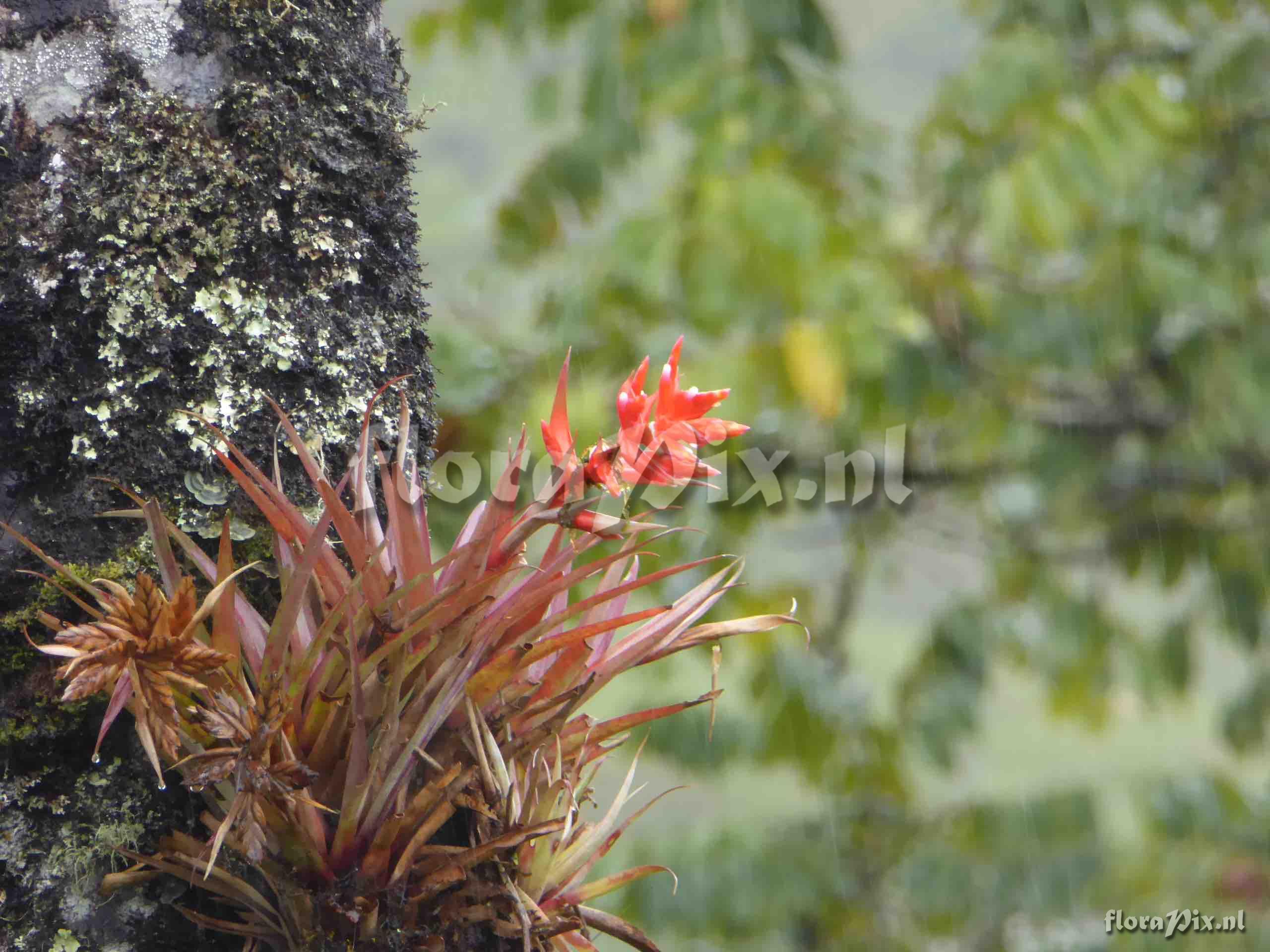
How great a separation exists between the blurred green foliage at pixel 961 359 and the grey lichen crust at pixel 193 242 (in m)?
1.32

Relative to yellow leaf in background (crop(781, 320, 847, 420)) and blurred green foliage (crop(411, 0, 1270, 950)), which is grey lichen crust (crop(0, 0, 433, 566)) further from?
yellow leaf in background (crop(781, 320, 847, 420))

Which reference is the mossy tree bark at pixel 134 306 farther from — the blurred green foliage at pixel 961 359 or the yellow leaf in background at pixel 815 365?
the yellow leaf in background at pixel 815 365

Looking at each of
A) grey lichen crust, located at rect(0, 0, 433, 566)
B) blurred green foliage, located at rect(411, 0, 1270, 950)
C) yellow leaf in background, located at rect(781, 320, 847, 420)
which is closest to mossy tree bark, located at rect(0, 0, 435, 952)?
grey lichen crust, located at rect(0, 0, 433, 566)

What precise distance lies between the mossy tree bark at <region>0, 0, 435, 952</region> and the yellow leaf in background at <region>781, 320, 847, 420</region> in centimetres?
146

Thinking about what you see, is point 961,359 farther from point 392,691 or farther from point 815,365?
point 392,691

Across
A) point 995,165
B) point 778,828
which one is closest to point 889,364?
point 995,165

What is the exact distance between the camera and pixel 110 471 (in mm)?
626

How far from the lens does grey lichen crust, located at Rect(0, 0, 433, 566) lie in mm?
619

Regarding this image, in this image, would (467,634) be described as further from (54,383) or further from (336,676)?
(54,383)

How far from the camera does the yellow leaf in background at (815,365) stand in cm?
205

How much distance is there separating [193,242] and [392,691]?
303 mm

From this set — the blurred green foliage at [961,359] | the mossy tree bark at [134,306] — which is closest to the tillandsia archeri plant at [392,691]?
the mossy tree bark at [134,306]

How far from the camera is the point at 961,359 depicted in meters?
2.75

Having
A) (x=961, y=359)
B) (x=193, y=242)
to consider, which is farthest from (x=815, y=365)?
(x=193, y=242)
